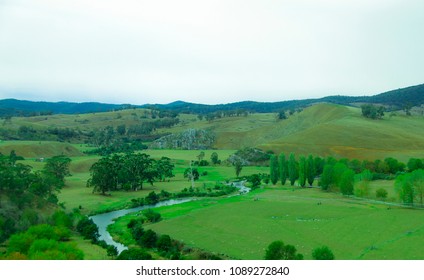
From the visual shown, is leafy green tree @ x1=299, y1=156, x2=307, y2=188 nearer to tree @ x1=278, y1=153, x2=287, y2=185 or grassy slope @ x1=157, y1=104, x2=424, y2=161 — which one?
tree @ x1=278, y1=153, x2=287, y2=185

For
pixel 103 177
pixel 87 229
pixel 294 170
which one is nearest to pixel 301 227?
pixel 87 229

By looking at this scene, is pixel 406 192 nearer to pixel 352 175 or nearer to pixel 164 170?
pixel 352 175

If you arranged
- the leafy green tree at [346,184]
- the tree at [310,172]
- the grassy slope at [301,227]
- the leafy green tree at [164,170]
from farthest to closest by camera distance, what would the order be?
the leafy green tree at [164,170]
the tree at [310,172]
the leafy green tree at [346,184]
the grassy slope at [301,227]

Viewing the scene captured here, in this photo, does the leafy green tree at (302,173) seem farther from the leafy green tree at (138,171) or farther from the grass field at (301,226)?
the leafy green tree at (138,171)

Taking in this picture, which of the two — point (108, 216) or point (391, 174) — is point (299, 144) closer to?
point (391, 174)

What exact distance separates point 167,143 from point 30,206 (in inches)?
5351

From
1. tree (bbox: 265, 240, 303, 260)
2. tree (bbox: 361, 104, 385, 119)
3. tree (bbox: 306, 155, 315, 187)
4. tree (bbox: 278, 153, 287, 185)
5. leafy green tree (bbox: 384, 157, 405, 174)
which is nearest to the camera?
tree (bbox: 265, 240, 303, 260)

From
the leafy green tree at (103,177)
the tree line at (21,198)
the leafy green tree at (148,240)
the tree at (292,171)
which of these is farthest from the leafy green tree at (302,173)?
the leafy green tree at (148,240)

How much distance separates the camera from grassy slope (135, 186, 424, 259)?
3918cm

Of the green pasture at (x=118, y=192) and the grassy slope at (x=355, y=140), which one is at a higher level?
the grassy slope at (x=355, y=140)

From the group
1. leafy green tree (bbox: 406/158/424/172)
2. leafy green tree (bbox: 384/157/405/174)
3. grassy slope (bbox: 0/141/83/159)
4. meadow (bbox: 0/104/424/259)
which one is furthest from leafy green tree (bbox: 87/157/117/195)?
leafy green tree (bbox: 406/158/424/172)

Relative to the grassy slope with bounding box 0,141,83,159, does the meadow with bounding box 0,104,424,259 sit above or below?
below

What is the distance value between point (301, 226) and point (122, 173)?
49.1 meters

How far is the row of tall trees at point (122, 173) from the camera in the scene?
81.9m
